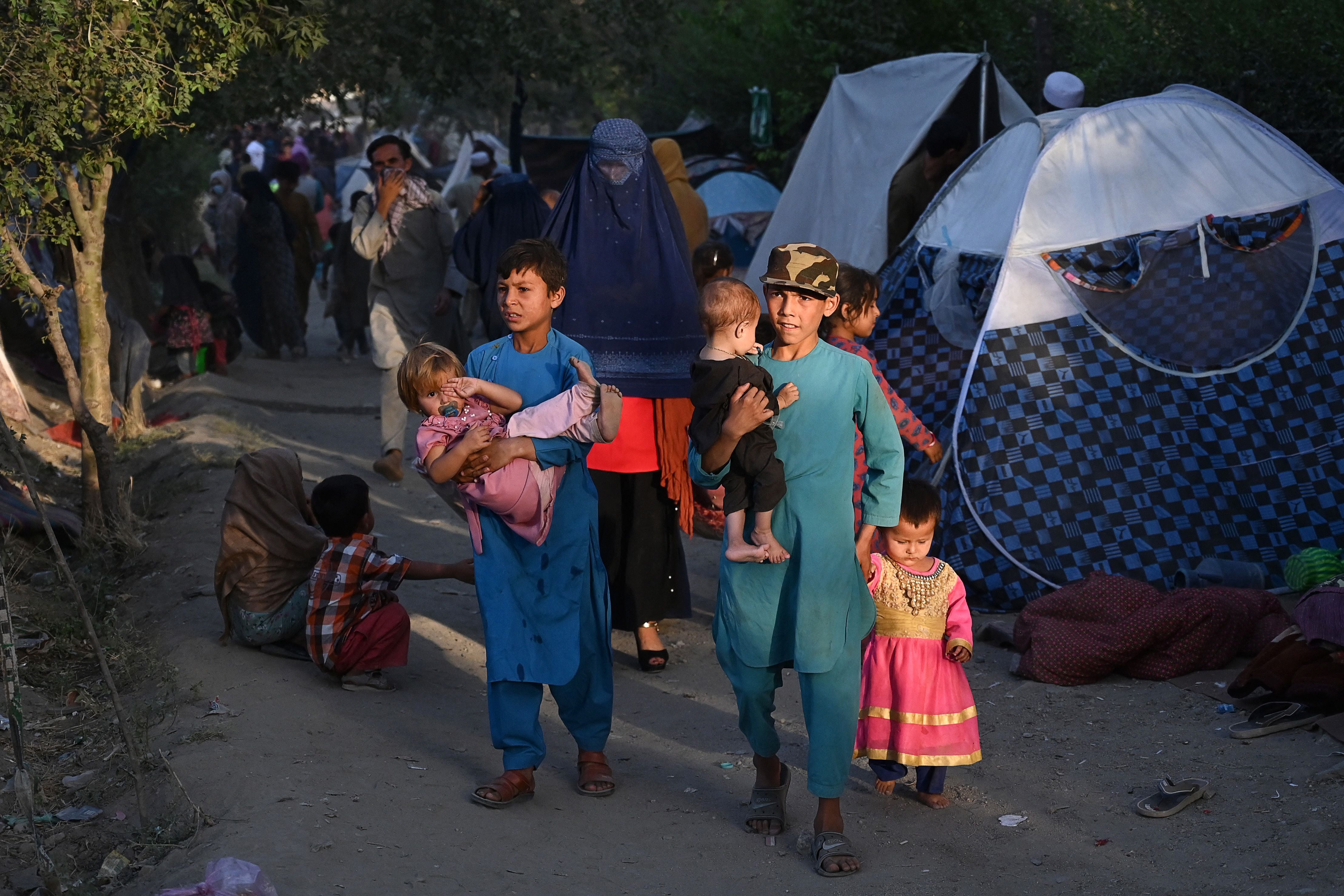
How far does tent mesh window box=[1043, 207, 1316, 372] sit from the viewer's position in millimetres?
Result: 5707

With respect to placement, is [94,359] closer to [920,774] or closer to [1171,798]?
[920,774]

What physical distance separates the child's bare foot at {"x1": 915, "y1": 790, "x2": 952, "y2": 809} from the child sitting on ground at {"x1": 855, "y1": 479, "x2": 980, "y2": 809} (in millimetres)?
54

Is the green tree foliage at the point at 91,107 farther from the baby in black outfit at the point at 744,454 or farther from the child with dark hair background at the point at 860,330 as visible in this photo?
the baby in black outfit at the point at 744,454

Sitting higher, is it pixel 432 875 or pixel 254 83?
pixel 254 83

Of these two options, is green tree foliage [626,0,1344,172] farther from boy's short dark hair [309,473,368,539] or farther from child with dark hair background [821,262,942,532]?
boy's short dark hair [309,473,368,539]

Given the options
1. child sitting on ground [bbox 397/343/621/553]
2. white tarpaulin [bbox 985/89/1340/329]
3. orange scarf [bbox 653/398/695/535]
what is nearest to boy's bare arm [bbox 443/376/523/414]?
child sitting on ground [bbox 397/343/621/553]

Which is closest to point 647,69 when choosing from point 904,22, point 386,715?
point 904,22

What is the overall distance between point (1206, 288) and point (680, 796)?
3.40 meters

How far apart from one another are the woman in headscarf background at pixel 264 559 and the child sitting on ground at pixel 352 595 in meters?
0.20

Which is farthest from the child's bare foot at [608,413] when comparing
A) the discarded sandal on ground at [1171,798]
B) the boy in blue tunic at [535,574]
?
the discarded sandal on ground at [1171,798]

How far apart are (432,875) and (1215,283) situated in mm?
4213

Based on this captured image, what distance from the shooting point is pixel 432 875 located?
3262 mm

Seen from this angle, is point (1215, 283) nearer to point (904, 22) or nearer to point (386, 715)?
point (386, 715)

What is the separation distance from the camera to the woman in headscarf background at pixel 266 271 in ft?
39.9
